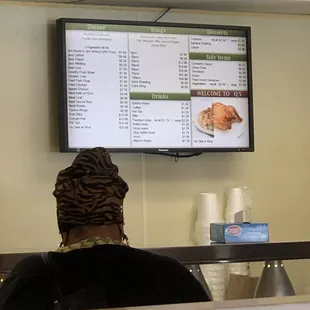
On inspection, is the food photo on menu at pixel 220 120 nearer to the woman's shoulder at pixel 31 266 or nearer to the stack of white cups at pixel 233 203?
the stack of white cups at pixel 233 203

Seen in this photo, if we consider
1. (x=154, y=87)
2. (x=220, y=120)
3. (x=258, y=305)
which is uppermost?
(x=154, y=87)

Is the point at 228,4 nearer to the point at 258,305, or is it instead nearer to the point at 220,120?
the point at 220,120

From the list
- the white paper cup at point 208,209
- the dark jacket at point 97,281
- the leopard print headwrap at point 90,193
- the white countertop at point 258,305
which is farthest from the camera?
the white paper cup at point 208,209

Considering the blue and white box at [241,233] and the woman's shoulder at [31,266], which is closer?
the woman's shoulder at [31,266]

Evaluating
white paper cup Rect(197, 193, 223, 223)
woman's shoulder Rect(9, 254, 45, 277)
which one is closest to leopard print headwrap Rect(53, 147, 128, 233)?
woman's shoulder Rect(9, 254, 45, 277)

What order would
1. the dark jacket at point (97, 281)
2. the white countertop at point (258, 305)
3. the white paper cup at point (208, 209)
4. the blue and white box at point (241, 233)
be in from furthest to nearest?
the white paper cup at point (208, 209)
the blue and white box at point (241, 233)
the dark jacket at point (97, 281)
the white countertop at point (258, 305)

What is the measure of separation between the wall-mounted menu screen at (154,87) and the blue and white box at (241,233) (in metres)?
0.42

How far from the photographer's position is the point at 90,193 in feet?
4.37

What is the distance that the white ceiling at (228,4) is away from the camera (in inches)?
89.0

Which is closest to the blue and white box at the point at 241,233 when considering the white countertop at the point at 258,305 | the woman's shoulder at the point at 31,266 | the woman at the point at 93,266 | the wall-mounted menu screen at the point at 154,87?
the wall-mounted menu screen at the point at 154,87

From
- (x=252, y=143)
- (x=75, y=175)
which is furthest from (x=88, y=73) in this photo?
(x=75, y=175)

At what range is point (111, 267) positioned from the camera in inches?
48.9

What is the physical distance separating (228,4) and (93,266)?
1.38m

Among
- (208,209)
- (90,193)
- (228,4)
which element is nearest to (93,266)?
(90,193)
